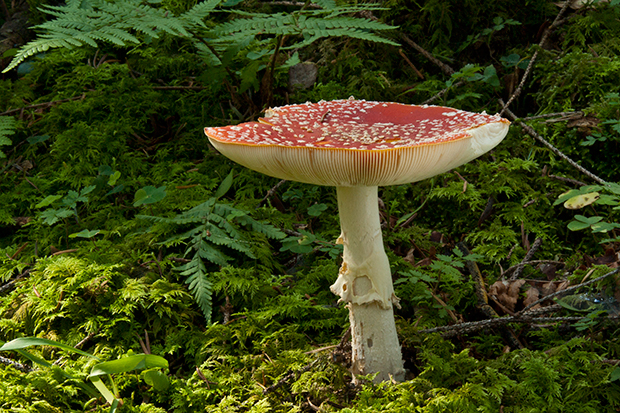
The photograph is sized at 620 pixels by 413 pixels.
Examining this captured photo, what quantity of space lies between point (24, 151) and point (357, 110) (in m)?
3.11

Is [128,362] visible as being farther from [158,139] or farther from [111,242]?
[158,139]

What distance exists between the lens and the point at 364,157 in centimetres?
175

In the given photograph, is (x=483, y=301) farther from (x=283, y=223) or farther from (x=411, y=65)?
(x=411, y=65)

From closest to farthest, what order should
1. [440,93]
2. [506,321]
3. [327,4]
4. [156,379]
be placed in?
[156,379], [506,321], [327,4], [440,93]

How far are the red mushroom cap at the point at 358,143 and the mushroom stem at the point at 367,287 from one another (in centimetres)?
23

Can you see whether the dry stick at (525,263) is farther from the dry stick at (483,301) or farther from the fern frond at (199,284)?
the fern frond at (199,284)

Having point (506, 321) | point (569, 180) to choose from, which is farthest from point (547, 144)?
point (506, 321)

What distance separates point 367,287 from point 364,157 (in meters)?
0.74

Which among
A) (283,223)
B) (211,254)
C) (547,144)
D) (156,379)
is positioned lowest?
(156,379)

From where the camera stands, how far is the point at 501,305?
9.10 ft

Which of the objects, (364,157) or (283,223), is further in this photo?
(283,223)

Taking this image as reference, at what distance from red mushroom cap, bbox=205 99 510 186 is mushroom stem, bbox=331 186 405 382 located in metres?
0.23

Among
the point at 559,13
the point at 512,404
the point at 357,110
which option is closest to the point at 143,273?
the point at 357,110

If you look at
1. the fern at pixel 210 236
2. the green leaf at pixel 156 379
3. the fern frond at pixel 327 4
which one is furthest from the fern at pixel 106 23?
the green leaf at pixel 156 379
